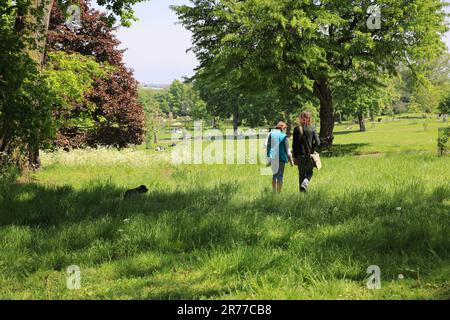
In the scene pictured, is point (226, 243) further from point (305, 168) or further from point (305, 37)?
point (305, 37)

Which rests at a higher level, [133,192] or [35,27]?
[35,27]

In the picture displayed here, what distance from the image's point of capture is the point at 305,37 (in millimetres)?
20234

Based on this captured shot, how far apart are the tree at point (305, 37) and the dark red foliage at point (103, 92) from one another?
5183 mm

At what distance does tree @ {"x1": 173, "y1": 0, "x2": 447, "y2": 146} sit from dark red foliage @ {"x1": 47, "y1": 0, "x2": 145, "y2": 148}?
5.18m

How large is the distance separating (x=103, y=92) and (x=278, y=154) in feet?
53.0

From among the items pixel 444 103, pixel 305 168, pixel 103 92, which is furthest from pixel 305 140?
pixel 444 103

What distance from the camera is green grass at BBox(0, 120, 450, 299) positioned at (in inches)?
174

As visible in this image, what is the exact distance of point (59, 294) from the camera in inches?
171

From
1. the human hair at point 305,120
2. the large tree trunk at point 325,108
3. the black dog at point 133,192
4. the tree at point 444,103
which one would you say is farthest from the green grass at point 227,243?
the tree at point 444,103

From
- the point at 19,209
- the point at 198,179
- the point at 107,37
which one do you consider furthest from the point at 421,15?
the point at 19,209

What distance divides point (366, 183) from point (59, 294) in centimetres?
843

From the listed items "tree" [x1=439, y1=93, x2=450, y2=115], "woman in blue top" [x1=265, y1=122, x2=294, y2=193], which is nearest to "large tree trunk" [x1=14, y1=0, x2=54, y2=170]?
"woman in blue top" [x1=265, y1=122, x2=294, y2=193]

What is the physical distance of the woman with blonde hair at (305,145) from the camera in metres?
10.0
